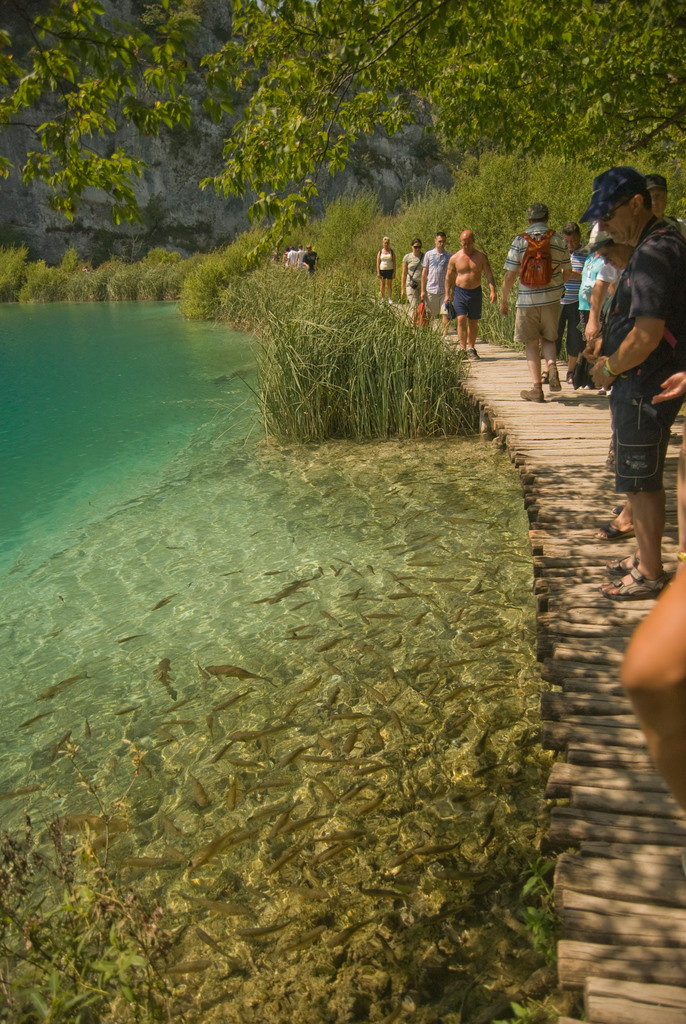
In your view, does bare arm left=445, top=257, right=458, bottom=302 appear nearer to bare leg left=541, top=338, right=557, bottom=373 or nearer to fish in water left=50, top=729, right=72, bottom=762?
bare leg left=541, top=338, right=557, bottom=373

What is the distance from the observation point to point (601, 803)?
260 centimetres

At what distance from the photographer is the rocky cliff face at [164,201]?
171ft

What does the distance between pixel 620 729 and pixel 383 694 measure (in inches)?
65.1

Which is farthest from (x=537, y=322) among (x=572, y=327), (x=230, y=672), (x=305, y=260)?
(x=305, y=260)

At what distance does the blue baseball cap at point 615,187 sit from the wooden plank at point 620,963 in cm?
293

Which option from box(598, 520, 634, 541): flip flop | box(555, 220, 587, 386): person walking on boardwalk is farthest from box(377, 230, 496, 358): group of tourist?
box(598, 520, 634, 541): flip flop

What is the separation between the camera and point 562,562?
448 centimetres

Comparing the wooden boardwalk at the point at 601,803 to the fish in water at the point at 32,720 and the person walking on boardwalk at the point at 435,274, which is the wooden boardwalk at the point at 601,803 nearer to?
the fish in water at the point at 32,720

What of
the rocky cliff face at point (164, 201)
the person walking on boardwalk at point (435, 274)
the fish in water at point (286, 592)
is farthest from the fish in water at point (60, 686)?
the rocky cliff face at point (164, 201)

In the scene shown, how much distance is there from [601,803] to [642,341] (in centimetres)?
198

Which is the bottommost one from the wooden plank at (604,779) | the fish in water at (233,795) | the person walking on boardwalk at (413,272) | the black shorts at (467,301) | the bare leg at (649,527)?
the fish in water at (233,795)

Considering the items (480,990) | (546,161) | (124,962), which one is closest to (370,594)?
(480,990)

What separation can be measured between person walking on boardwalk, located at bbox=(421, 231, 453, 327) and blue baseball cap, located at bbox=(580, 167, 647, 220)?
804cm

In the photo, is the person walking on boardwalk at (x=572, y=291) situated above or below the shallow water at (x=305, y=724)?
above
